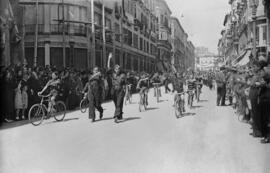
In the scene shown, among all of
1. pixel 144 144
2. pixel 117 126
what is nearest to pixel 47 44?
pixel 117 126

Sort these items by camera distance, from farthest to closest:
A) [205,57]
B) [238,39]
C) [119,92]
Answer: [205,57], [238,39], [119,92]

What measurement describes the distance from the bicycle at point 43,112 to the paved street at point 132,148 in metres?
0.25

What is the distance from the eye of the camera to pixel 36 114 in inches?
445

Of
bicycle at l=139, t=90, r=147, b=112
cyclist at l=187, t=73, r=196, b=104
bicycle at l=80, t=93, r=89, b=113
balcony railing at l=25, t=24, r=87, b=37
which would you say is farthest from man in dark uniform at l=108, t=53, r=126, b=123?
balcony railing at l=25, t=24, r=87, b=37

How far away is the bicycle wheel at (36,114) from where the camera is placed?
11.1 metres

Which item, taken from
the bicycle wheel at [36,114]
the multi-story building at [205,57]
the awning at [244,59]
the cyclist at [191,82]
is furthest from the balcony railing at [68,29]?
the bicycle wheel at [36,114]

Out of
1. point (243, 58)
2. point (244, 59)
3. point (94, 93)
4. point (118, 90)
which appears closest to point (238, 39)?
point (243, 58)

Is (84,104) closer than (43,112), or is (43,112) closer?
(43,112)

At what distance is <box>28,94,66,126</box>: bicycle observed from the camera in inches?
441

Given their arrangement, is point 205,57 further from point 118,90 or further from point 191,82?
point 118,90

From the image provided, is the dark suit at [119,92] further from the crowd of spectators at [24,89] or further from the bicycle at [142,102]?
the bicycle at [142,102]

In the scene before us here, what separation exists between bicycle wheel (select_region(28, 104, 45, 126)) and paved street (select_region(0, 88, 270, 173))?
24 centimetres

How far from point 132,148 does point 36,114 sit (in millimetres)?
4136

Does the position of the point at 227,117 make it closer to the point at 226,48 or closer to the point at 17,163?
the point at 226,48
